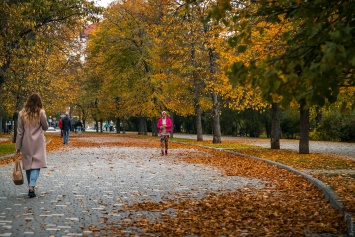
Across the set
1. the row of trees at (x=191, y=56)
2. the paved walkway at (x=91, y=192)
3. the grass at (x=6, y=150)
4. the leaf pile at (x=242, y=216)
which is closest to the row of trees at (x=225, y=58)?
the row of trees at (x=191, y=56)

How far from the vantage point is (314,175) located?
11.8 meters

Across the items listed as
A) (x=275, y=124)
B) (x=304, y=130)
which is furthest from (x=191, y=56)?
(x=304, y=130)

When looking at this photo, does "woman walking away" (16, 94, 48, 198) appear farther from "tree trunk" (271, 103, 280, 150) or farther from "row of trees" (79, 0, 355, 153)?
"tree trunk" (271, 103, 280, 150)

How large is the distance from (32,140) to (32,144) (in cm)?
8

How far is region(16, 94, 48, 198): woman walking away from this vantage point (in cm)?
908

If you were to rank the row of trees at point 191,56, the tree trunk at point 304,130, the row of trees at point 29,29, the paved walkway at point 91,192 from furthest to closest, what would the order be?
the tree trunk at point 304,130 → the row of trees at point 29,29 → the paved walkway at point 91,192 → the row of trees at point 191,56

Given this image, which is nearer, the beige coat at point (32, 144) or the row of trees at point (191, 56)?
the row of trees at point (191, 56)

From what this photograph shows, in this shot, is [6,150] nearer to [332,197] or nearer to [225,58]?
[225,58]

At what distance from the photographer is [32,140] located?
9172mm

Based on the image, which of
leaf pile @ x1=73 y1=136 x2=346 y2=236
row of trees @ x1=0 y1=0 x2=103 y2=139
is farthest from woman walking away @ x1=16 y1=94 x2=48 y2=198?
row of trees @ x1=0 y1=0 x2=103 y2=139

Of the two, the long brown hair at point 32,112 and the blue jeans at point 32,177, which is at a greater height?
the long brown hair at point 32,112

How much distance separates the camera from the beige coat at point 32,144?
9086 mm

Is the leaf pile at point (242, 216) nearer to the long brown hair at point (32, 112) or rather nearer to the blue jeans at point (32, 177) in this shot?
the blue jeans at point (32, 177)

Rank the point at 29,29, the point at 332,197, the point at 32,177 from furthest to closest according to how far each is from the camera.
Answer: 1. the point at 29,29
2. the point at 32,177
3. the point at 332,197
